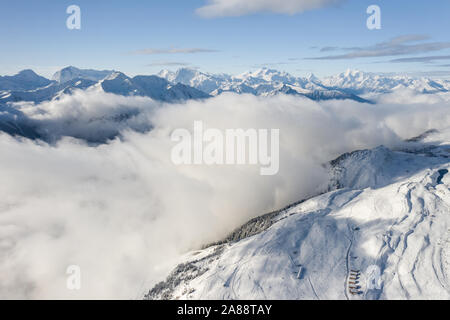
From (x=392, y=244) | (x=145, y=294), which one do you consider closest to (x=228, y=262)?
(x=145, y=294)

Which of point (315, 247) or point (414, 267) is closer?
point (414, 267)

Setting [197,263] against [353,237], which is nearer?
[353,237]
